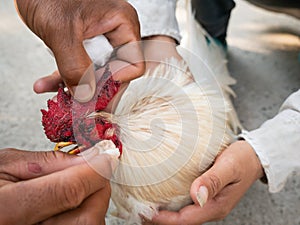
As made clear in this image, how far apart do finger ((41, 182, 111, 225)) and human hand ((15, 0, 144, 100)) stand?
6.5 inches

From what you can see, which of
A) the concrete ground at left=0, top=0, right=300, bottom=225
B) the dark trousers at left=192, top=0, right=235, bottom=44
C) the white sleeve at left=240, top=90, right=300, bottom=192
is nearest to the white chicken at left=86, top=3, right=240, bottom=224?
the white sleeve at left=240, top=90, right=300, bottom=192

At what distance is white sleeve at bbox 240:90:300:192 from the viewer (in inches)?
36.2

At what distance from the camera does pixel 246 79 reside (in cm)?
154

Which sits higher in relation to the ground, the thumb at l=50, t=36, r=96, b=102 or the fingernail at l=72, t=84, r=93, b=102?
the thumb at l=50, t=36, r=96, b=102

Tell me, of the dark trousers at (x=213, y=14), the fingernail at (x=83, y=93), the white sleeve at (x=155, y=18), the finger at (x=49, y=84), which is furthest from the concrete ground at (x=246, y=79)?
the fingernail at (x=83, y=93)

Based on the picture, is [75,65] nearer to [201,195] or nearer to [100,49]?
[100,49]

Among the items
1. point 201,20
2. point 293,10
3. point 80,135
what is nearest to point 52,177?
point 80,135

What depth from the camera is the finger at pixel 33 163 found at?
68 centimetres

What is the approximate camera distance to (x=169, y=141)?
0.77 m

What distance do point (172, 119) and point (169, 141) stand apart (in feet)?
0.13

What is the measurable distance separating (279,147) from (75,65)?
45 centimetres

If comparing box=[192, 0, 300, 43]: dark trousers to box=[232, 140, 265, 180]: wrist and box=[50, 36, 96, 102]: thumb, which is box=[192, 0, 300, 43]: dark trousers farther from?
box=[50, 36, 96, 102]: thumb

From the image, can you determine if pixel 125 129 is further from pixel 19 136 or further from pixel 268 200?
pixel 19 136

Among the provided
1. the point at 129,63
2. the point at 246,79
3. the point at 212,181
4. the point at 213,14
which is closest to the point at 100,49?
the point at 129,63
